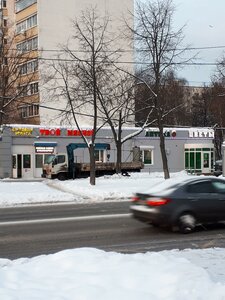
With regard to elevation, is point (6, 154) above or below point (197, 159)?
above

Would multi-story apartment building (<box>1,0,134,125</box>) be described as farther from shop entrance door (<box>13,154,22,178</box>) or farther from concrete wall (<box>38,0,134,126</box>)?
shop entrance door (<box>13,154,22,178</box>)

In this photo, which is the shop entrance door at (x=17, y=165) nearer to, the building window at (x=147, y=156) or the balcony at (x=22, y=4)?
the building window at (x=147, y=156)

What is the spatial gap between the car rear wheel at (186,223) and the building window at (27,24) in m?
54.1

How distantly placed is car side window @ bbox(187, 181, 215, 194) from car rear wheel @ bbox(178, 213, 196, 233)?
71 centimetres

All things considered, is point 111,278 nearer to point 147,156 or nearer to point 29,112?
point 147,156

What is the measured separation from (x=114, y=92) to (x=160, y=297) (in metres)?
34.1

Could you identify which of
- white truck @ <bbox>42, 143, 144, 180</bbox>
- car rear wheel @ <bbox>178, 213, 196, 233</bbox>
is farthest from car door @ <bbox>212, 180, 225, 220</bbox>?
white truck @ <bbox>42, 143, 144, 180</bbox>

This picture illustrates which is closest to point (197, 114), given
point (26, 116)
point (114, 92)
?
point (26, 116)

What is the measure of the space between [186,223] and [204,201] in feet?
2.89

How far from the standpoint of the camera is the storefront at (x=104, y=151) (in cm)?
4534

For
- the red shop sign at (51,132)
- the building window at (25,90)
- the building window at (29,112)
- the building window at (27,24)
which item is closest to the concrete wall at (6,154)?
the red shop sign at (51,132)

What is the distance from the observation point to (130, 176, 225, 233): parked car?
12.5 meters

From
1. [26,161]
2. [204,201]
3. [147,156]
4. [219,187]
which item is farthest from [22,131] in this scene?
[204,201]

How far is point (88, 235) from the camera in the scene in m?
12.2
